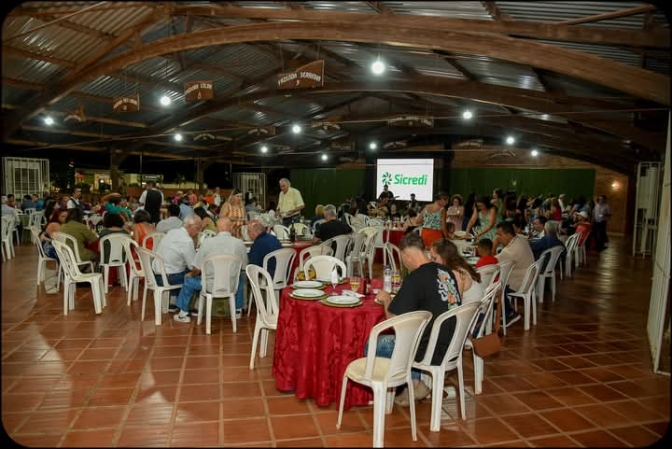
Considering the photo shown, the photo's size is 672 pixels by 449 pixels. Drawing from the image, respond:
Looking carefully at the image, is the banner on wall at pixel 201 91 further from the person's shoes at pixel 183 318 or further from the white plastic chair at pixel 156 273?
the person's shoes at pixel 183 318

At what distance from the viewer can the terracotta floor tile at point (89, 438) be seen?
253cm

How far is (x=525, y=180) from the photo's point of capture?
16.4 m

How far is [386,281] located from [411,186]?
1419 cm

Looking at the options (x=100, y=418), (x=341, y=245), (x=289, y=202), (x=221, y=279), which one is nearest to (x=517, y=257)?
(x=341, y=245)

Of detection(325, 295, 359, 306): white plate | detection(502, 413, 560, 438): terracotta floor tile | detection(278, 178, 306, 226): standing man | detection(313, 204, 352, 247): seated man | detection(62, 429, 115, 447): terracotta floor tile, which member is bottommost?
detection(62, 429, 115, 447): terracotta floor tile

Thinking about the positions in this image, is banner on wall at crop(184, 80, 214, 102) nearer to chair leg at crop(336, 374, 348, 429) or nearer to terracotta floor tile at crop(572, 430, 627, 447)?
chair leg at crop(336, 374, 348, 429)

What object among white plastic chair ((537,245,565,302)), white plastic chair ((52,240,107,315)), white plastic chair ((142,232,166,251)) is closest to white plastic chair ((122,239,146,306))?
white plastic chair ((142,232,166,251))

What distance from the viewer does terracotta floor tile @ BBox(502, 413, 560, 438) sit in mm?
2754

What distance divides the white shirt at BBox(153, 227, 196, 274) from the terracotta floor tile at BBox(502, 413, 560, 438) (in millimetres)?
3167

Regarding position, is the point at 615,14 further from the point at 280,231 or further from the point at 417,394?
the point at 280,231

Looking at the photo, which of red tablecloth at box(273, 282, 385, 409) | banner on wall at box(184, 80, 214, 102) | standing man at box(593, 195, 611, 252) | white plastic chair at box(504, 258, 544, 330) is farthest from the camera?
standing man at box(593, 195, 611, 252)

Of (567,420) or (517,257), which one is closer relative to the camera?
(567,420)

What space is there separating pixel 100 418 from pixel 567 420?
9.33 ft

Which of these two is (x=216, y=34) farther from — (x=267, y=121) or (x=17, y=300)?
(x=267, y=121)
